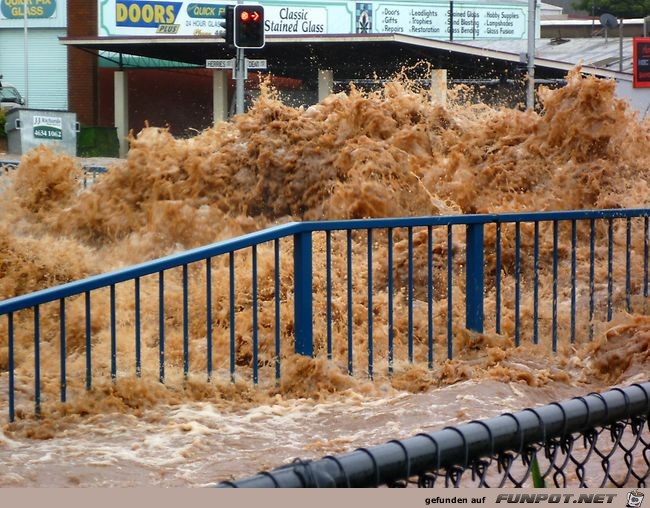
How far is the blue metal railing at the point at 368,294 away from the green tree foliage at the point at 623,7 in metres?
72.3

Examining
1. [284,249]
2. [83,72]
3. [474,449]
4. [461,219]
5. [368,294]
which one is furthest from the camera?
[83,72]

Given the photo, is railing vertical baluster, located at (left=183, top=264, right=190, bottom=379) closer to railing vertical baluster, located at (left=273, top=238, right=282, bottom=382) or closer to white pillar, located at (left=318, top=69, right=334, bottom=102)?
railing vertical baluster, located at (left=273, top=238, right=282, bottom=382)

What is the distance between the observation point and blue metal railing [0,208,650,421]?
674 centimetres

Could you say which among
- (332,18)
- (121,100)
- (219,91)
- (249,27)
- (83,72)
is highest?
(332,18)

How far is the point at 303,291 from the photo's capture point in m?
6.98

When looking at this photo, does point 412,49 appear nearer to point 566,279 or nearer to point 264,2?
point 264,2

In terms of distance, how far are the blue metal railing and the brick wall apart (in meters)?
39.4

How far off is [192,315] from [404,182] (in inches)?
115

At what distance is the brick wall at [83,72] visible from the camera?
49.0 m

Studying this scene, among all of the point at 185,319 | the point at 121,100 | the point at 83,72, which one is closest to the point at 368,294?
the point at 185,319

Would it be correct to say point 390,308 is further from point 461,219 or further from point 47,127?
point 47,127

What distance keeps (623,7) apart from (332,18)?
3318cm

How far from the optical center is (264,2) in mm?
50812

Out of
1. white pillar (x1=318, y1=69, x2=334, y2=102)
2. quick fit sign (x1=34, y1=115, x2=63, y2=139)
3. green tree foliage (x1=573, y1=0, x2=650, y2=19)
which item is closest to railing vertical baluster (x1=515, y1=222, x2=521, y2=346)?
quick fit sign (x1=34, y1=115, x2=63, y2=139)
